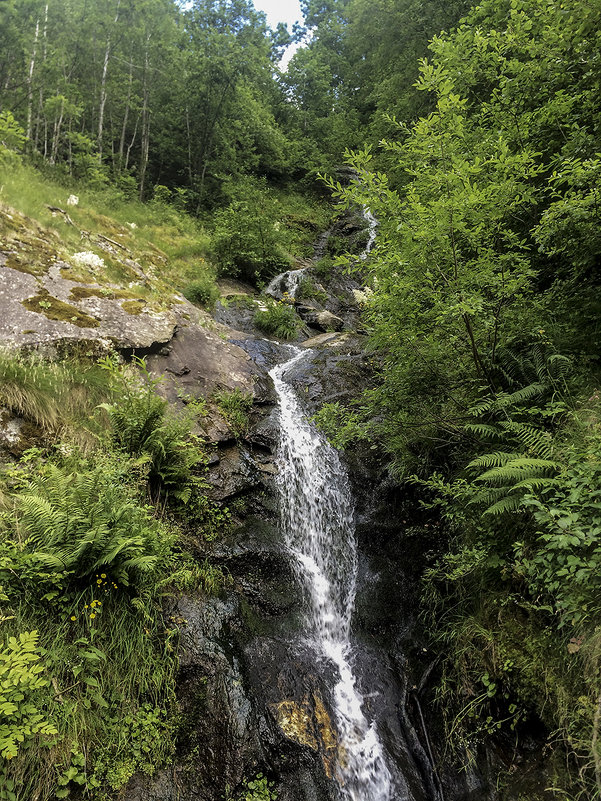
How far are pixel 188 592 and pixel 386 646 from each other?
2.47m

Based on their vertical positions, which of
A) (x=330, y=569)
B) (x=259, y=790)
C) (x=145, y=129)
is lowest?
(x=259, y=790)

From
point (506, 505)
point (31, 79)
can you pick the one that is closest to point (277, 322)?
point (506, 505)

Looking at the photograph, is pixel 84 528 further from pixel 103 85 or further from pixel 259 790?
pixel 103 85

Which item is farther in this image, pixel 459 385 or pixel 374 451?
pixel 374 451

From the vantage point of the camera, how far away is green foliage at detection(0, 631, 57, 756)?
2.50 m

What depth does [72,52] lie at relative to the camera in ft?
55.9

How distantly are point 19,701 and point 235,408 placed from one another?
491 cm

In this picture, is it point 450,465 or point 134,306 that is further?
point 134,306

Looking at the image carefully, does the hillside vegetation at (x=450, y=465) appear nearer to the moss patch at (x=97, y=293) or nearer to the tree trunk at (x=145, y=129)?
the moss patch at (x=97, y=293)

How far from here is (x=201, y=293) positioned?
11773 mm

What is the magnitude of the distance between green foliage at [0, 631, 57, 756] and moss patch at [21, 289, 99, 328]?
4719mm

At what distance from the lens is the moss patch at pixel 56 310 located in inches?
235

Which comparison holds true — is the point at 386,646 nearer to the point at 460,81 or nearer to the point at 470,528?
the point at 470,528

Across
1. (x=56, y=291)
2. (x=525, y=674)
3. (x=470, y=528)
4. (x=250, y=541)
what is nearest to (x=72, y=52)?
(x=56, y=291)
